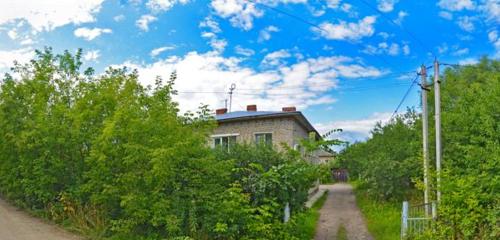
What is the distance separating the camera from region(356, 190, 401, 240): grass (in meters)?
12.1

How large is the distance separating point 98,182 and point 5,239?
7.15 feet

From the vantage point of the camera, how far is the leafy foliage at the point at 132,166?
8.93 m

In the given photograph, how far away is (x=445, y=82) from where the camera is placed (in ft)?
70.5

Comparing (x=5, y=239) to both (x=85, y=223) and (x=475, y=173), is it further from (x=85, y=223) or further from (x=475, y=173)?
(x=475, y=173)

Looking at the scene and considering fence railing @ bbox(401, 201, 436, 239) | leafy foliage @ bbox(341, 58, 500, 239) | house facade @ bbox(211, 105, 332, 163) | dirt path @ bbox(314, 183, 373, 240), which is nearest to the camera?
leafy foliage @ bbox(341, 58, 500, 239)

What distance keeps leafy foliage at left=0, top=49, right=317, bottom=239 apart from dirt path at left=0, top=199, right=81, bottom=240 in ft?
1.08

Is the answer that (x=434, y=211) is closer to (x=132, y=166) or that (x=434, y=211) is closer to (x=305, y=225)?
(x=305, y=225)

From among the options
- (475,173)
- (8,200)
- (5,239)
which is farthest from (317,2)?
(8,200)

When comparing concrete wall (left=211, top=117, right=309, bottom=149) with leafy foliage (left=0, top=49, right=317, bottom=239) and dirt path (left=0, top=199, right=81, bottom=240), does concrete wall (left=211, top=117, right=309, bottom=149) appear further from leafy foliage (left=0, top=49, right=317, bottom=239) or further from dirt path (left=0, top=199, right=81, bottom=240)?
dirt path (left=0, top=199, right=81, bottom=240)

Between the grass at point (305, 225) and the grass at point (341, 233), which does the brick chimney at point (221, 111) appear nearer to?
the grass at point (305, 225)

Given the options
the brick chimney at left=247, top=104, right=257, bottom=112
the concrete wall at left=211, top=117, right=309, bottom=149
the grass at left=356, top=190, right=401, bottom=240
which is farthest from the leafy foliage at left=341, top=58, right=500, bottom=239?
the brick chimney at left=247, top=104, right=257, bottom=112

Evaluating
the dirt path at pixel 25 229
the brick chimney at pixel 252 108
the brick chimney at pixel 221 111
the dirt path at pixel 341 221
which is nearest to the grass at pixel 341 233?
the dirt path at pixel 341 221

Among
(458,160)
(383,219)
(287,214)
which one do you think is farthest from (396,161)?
(287,214)

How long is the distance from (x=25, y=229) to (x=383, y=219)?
1046 cm
